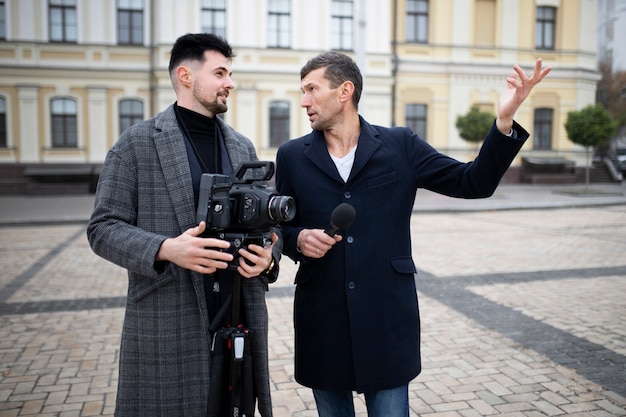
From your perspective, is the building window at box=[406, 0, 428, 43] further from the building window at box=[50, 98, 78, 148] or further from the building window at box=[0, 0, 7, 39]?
the building window at box=[0, 0, 7, 39]

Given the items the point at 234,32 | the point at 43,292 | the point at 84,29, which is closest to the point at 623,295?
the point at 43,292

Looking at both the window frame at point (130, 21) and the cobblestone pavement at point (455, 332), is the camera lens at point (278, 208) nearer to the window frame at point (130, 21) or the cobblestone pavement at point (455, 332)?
the cobblestone pavement at point (455, 332)

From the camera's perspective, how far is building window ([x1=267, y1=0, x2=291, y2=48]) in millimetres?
23875

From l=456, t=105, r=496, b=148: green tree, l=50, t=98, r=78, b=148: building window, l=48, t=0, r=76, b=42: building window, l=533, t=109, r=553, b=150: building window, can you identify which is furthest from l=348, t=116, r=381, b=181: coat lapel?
l=533, t=109, r=553, b=150: building window

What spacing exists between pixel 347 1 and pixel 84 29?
35.5 feet

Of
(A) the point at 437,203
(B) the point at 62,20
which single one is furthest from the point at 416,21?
(B) the point at 62,20

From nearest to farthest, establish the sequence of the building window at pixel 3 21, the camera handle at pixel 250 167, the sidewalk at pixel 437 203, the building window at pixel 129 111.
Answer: the camera handle at pixel 250 167 → the sidewalk at pixel 437 203 → the building window at pixel 3 21 → the building window at pixel 129 111

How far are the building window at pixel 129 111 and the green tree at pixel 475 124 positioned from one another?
1309 cm

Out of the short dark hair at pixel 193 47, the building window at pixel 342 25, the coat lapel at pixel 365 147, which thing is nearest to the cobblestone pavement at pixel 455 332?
the coat lapel at pixel 365 147

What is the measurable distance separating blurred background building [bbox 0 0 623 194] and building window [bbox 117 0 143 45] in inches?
1.6

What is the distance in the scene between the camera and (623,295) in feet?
22.4

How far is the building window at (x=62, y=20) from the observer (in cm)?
2278

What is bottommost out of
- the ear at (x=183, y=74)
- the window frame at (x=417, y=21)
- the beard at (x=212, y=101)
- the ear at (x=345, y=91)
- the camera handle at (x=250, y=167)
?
the camera handle at (x=250, y=167)

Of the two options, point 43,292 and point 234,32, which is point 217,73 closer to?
point 43,292
